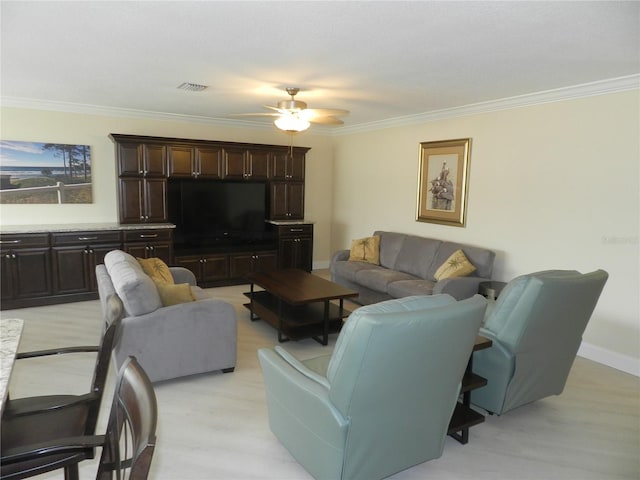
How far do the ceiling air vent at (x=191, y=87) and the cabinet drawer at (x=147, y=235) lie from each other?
83.2 inches

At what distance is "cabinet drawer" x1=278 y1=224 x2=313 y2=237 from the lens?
674 centimetres

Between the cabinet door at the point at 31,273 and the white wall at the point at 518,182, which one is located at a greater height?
the white wall at the point at 518,182

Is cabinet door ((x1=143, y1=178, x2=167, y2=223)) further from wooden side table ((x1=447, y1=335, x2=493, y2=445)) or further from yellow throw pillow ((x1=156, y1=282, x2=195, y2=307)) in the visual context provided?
wooden side table ((x1=447, y1=335, x2=493, y2=445))

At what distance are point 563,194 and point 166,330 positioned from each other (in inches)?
154

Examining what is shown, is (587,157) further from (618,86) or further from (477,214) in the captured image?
(477,214)

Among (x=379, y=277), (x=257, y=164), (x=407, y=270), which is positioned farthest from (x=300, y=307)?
(x=257, y=164)

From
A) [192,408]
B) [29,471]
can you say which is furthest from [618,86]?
[29,471]

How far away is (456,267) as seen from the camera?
4840 mm

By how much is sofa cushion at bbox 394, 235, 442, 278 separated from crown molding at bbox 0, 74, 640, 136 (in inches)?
63.7

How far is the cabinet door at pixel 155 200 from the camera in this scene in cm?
595

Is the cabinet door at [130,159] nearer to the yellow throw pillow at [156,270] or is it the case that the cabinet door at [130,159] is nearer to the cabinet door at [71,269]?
the cabinet door at [71,269]

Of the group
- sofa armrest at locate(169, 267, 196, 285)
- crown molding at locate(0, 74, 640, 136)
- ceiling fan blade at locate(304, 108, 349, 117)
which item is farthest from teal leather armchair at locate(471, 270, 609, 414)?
sofa armrest at locate(169, 267, 196, 285)

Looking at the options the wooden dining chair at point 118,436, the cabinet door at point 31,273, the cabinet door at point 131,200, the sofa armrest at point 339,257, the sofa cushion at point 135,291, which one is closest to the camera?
the wooden dining chair at point 118,436

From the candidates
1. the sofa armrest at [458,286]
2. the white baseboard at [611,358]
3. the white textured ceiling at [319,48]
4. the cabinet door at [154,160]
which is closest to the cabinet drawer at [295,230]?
the cabinet door at [154,160]
